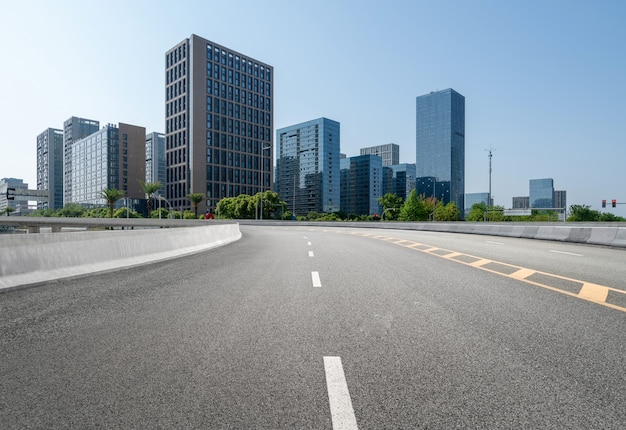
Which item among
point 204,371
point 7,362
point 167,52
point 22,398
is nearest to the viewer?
point 22,398

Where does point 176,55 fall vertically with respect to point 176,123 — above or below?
above

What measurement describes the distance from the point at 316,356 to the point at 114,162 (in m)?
183

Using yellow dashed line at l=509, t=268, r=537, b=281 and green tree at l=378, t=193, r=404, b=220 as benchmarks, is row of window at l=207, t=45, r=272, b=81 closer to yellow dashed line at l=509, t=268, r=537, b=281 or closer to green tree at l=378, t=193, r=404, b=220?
green tree at l=378, t=193, r=404, b=220

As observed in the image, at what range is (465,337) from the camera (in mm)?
4395

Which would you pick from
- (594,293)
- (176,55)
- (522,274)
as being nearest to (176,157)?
(176,55)

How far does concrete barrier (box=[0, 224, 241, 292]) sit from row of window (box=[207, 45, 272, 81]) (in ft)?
447

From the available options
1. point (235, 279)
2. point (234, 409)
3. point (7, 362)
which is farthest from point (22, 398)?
point (235, 279)

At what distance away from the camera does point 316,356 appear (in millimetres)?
3807

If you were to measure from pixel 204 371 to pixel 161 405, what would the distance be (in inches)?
24.9

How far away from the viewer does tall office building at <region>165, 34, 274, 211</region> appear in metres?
130

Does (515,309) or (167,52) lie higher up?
(167,52)

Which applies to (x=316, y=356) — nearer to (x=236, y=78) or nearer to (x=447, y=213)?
(x=447, y=213)

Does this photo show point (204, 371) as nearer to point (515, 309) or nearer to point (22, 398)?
point (22, 398)

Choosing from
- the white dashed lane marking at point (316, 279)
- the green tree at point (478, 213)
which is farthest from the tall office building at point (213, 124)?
the white dashed lane marking at point (316, 279)
